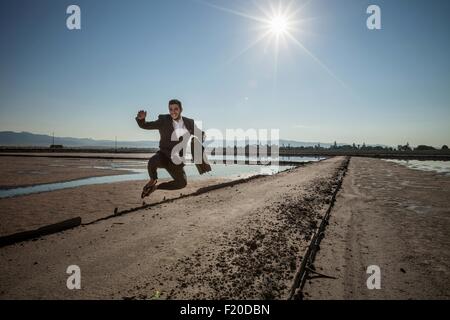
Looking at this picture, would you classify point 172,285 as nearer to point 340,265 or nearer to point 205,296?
point 205,296

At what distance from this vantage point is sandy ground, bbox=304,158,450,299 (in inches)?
215

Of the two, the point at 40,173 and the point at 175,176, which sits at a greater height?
the point at 175,176

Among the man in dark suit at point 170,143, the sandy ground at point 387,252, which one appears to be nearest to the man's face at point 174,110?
the man in dark suit at point 170,143

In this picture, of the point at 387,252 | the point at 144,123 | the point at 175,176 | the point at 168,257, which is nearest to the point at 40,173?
the point at 168,257

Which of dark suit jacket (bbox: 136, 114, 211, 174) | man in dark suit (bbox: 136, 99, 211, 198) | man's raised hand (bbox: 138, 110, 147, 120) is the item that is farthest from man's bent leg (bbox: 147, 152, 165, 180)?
man's raised hand (bbox: 138, 110, 147, 120)

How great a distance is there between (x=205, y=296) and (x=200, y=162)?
2662 mm

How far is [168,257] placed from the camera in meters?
6.93

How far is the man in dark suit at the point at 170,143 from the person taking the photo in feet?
11.9

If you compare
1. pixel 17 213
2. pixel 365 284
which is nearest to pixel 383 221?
pixel 365 284

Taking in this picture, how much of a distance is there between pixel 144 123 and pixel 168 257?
4404 millimetres

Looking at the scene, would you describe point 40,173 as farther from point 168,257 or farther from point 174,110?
point 174,110

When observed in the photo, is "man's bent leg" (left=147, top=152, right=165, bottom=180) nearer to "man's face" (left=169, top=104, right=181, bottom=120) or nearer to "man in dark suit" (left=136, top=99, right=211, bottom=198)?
"man in dark suit" (left=136, top=99, right=211, bottom=198)

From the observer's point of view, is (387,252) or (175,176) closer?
(175,176)
